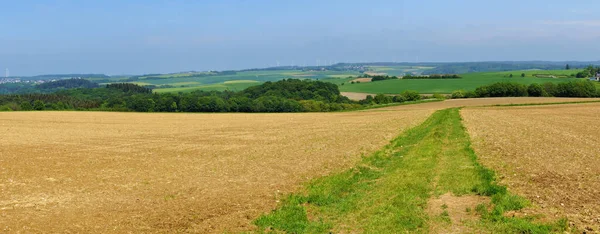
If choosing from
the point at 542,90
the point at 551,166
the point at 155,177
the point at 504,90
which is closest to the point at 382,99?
the point at 504,90

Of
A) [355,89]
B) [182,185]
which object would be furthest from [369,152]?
[355,89]

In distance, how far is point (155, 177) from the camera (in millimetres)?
18688

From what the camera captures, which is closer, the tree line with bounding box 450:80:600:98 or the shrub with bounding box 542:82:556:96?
the tree line with bounding box 450:80:600:98

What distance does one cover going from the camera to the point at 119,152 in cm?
2608

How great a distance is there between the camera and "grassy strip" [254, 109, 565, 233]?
1141 cm

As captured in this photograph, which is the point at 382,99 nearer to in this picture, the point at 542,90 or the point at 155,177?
the point at 542,90

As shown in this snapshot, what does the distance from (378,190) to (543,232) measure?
20.0 ft

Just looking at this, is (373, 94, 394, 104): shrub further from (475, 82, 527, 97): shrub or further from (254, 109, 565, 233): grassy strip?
Answer: (254, 109, 565, 233): grassy strip

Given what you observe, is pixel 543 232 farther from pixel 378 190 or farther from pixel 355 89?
pixel 355 89

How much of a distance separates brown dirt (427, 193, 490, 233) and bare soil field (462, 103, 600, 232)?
1.37 m

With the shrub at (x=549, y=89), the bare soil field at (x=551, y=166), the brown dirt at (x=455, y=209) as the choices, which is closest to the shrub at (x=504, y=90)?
the shrub at (x=549, y=89)

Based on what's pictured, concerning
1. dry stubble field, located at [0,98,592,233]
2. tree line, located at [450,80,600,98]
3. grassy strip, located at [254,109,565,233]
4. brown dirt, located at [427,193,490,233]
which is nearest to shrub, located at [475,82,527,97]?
tree line, located at [450,80,600,98]

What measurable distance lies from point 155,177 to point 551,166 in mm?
16016

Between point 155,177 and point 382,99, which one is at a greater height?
point 155,177
